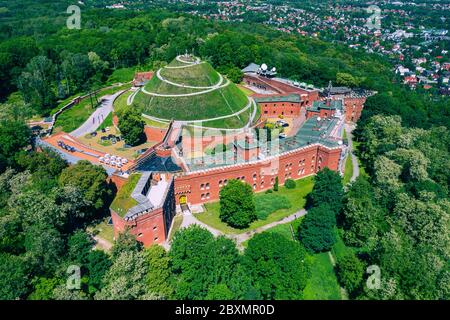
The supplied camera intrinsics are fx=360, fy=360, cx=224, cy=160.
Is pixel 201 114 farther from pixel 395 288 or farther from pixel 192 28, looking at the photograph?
pixel 192 28

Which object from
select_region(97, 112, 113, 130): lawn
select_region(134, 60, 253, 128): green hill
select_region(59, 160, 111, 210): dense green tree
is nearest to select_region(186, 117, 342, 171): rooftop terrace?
select_region(59, 160, 111, 210): dense green tree

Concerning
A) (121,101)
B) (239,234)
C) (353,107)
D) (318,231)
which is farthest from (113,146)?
(353,107)

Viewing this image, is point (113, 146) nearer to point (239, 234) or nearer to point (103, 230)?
point (103, 230)

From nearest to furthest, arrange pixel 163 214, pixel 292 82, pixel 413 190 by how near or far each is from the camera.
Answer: pixel 163 214 → pixel 413 190 → pixel 292 82

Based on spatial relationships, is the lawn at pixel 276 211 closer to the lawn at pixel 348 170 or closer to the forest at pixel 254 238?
the forest at pixel 254 238

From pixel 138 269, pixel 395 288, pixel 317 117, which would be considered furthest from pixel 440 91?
pixel 138 269

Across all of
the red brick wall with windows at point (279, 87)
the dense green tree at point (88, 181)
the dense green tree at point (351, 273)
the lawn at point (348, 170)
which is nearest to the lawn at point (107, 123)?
the dense green tree at point (88, 181)
